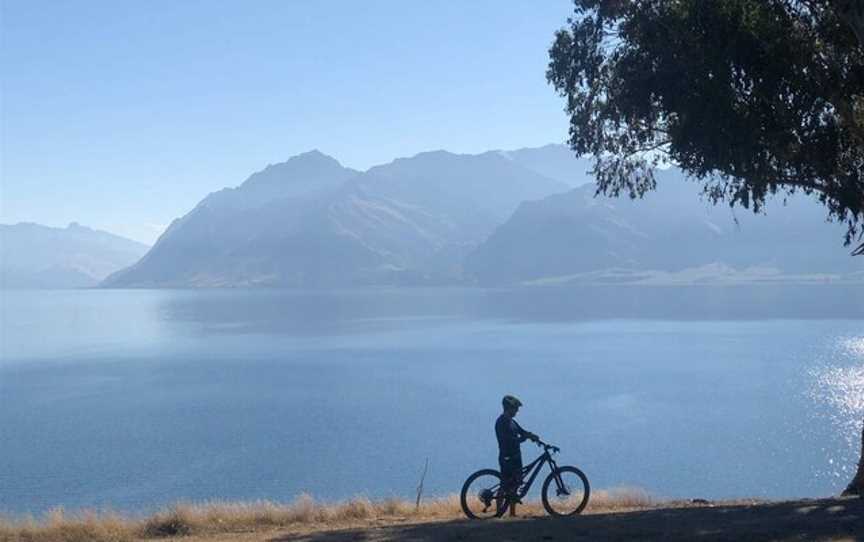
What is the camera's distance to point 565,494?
14039 millimetres

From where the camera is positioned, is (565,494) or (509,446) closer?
(509,446)

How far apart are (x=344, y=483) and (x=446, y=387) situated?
3288 centimetres

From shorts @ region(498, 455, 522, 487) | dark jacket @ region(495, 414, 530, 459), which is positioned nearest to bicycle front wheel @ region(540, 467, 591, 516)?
shorts @ region(498, 455, 522, 487)

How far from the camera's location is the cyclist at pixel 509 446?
12985 millimetres

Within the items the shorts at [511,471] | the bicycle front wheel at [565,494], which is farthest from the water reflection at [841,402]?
the shorts at [511,471]

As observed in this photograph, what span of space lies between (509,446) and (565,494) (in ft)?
5.43

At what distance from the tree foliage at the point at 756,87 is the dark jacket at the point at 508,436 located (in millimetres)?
7099

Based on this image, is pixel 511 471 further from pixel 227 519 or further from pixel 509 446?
pixel 227 519

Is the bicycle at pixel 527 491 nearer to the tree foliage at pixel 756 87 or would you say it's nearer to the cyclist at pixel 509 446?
the cyclist at pixel 509 446

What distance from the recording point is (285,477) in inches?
1775

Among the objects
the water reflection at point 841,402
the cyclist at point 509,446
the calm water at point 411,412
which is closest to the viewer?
the cyclist at point 509,446

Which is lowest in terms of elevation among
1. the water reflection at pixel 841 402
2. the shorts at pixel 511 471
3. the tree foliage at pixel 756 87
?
the water reflection at pixel 841 402

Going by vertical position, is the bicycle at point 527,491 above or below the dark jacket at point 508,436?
below

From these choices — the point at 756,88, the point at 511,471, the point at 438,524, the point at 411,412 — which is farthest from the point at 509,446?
the point at 411,412
